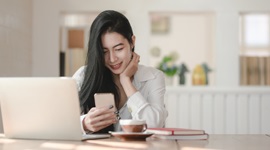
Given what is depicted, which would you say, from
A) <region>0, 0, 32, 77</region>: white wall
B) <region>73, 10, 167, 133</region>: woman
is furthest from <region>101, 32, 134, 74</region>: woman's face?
<region>0, 0, 32, 77</region>: white wall

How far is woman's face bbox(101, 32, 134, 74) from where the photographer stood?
7.75ft

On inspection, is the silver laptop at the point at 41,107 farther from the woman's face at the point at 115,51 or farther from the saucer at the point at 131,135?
the woman's face at the point at 115,51

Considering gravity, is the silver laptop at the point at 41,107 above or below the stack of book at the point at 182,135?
above

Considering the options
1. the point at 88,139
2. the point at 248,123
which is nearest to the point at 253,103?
the point at 248,123

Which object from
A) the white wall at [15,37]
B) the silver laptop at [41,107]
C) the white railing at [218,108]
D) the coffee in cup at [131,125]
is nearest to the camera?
the silver laptop at [41,107]

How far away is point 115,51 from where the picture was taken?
2.40 meters

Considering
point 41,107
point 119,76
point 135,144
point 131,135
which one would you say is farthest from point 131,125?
point 119,76

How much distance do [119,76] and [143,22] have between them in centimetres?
158

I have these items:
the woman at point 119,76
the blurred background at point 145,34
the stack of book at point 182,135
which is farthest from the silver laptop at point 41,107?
the blurred background at point 145,34

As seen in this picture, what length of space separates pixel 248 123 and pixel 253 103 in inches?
6.2

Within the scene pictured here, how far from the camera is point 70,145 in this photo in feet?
5.29

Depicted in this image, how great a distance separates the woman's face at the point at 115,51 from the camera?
93.0 inches

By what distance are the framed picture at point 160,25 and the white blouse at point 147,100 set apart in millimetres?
4996

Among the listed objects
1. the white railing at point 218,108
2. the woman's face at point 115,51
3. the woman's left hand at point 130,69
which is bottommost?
the white railing at point 218,108
